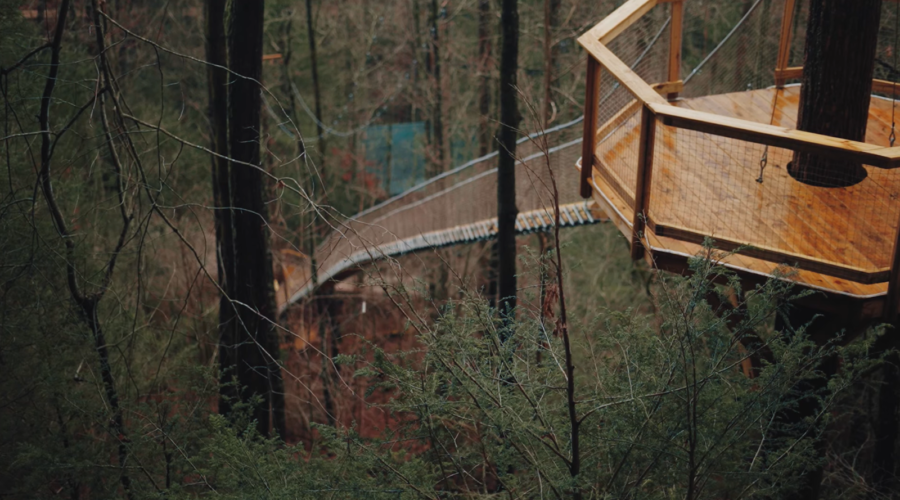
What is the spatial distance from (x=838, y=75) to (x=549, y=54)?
7.05 metres

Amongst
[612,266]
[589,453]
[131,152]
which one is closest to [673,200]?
[589,453]

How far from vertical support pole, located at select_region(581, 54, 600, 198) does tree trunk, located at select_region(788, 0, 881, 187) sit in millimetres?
1271

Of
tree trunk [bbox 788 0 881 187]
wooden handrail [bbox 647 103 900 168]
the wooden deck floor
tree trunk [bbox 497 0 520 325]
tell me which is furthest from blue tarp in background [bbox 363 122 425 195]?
wooden handrail [bbox 647 103 900 168]

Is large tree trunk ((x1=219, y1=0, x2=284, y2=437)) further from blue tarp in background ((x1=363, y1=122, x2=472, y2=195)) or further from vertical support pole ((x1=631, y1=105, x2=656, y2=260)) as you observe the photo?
blue tarp in background ((x1=363, y1=122, x2=472, y2=195))

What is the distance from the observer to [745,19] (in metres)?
5.57

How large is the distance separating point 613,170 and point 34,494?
4.02 metres

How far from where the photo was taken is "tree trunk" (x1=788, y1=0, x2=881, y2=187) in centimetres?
411

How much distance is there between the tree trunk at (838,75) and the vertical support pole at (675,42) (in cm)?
109

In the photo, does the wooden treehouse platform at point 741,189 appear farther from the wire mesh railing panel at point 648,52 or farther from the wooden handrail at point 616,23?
the wire mesh railing panel at point 648,52

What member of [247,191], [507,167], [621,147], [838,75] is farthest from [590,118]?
[247,191]

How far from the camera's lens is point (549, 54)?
35.7 feet

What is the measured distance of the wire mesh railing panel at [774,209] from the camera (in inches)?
136

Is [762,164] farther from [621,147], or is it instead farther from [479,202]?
[479,202]

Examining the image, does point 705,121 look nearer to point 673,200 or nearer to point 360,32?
point 673,200
